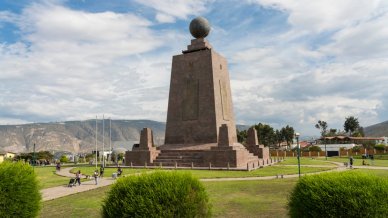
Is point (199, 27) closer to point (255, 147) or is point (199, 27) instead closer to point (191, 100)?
point (191, 100)

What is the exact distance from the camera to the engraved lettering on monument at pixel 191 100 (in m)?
41.0

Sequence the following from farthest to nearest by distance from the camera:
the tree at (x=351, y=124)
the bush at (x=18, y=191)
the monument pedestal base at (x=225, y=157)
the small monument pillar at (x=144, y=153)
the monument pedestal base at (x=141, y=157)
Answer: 1. the tree at (x=351, y=124)
2. the small monument pillar at (x=144, y=153)
3. the monument pedestal base at (x=141, y=157)
4. the monument pedestal base at (x=225, y=157)
5. the bush at (x=18, y=191)

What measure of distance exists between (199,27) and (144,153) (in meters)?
16.9

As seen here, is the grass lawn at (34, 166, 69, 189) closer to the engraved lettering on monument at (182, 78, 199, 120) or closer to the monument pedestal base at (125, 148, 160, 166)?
the monument pedestal base at (125, 148, 160, 166)

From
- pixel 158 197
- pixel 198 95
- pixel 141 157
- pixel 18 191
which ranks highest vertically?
pixel 198 95

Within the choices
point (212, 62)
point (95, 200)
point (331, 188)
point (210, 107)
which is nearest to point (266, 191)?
point (95, 200)

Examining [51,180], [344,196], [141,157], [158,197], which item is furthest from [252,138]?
[158,197]

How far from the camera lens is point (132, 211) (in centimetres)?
809

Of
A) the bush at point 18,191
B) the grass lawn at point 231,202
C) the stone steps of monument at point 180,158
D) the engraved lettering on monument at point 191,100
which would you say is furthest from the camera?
the engraved lettering on monument at point 191,100

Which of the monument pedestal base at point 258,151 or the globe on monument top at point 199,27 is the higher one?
the globe on monument top at point 199,27

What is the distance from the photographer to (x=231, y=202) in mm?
15867

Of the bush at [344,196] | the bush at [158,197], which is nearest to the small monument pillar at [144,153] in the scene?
the bush at [158,197]

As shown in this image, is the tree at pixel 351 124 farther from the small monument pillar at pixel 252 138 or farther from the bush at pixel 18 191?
the bush at pixel 18 191

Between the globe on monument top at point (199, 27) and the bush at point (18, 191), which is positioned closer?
the bush at point (18, 191)
